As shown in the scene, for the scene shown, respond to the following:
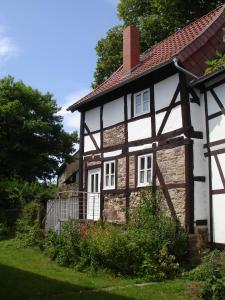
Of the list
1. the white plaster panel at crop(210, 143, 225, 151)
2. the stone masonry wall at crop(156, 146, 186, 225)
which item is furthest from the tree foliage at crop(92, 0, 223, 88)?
the white plaster panel at crop(210, 143, 225, 151)

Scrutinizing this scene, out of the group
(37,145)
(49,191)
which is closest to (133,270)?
(49,191)

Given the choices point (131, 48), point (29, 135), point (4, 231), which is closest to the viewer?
point (131, 48)

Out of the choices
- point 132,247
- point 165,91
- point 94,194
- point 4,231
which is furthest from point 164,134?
point 4,231

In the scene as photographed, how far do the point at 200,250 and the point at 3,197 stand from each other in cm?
1251

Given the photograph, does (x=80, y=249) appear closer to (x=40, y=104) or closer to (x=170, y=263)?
(x=170, y=263)

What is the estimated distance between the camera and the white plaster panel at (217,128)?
47.4 ft

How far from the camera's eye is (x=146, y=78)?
1698 cm

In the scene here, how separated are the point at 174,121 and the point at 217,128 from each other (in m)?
1.59

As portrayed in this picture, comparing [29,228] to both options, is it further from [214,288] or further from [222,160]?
[214,288]

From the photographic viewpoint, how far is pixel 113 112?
18.6m

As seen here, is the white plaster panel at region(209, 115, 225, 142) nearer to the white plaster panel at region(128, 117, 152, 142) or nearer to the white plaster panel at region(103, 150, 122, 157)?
the white plaster panel at region(128, 117, 152, 142)

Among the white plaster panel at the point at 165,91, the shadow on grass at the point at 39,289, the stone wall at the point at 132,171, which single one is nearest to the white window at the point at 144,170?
the stone wall at the point at 132,171

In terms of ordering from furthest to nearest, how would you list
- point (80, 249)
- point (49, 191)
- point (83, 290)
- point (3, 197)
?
1. point (3, 197)
2. point (49, 191)
3. point (80, 249)
4. point (83, 290)

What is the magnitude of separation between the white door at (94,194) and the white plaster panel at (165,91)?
4395 mm
